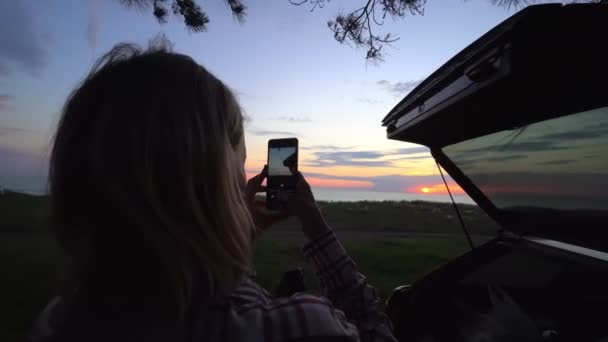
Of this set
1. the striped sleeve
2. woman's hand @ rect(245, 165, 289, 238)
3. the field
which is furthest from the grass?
the striped sleeve

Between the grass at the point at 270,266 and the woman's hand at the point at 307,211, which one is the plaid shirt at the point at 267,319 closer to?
the woman's hand at the point at 307,211

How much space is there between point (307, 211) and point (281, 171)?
1.26 feet

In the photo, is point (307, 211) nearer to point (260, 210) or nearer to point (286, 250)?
point (260, 210)

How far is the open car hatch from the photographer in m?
1.10

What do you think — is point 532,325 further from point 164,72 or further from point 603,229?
point 164,72

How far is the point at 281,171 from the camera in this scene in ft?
5.69

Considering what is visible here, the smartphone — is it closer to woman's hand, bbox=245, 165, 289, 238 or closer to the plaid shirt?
woman's hand, bbox=245, 165, 289, 238

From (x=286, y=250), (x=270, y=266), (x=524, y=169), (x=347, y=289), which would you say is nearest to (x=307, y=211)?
(x=347, y=289)

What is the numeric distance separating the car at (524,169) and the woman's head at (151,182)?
2.95 feet

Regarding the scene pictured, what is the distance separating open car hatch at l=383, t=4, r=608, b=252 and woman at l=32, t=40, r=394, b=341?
885 millimetres

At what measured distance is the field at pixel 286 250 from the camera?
4.32 m

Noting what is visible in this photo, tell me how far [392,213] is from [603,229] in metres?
16.7

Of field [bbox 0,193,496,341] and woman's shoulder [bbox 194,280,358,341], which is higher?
woman's shoulder [bbox 194,280,358,341]

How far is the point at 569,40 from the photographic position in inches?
42.9
